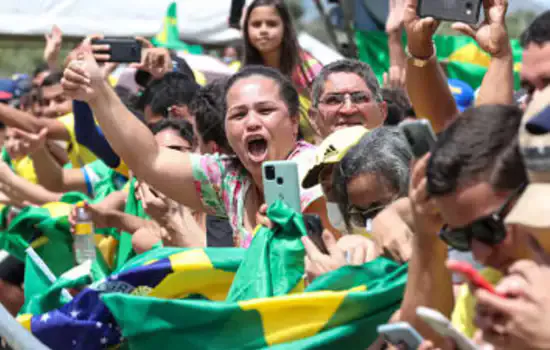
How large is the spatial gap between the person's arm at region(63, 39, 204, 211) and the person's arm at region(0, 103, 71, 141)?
9.09ft

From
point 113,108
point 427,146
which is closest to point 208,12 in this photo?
point 113,108

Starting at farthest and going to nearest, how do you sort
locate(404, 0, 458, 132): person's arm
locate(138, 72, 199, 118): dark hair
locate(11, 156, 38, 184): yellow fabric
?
locate(11, 156, 38, 184): yellow fabric < locate(138, 72, 199, 118): dark hair < locate(404, 0, 458, 132): person's arm

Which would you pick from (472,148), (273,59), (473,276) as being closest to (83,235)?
(273,59)

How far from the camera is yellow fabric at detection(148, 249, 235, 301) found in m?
3.34

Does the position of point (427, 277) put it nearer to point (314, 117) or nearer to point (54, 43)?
point (314, 117)

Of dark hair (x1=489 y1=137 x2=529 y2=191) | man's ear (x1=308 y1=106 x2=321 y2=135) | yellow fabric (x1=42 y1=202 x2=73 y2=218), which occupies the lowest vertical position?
yellow fabric (x1=42 y1=202 x2=73 y2=218)

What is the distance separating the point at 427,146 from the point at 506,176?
0.75 feet

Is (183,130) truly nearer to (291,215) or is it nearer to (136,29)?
(291,215)

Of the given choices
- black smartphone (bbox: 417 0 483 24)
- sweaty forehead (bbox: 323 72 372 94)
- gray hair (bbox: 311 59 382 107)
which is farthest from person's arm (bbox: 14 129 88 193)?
black smartphone (bbox: 417 0 483 24)

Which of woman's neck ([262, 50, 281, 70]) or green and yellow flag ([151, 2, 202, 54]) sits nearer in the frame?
woman's neck ([262, 50, 281, 70])

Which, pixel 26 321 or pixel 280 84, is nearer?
pixel 26 321

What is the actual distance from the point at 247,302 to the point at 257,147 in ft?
3.46

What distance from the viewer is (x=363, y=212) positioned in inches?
121

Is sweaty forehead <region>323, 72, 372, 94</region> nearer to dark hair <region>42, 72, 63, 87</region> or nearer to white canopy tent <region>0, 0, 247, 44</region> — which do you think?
dark hair <region>42, 72, 63, 87</region>
